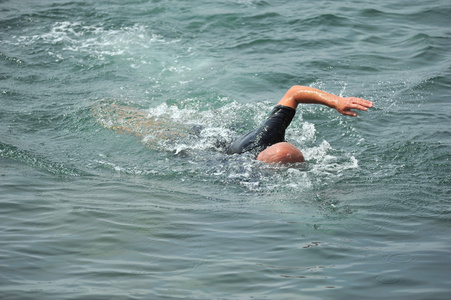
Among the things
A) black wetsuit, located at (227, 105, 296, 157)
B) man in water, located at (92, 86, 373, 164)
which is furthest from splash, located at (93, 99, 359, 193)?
black wetsuit, located at (227, 105, 296, 157)

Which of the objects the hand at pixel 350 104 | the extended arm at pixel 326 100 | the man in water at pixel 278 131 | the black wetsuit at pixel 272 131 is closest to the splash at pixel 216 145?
the man in water at pixel 278 131

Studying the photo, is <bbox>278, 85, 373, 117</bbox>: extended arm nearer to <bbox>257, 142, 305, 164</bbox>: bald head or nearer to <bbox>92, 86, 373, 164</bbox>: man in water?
<bbox>92, 86, 373, 164</bbox>: man in water

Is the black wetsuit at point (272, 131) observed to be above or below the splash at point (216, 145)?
above

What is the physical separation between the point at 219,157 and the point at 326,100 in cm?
161

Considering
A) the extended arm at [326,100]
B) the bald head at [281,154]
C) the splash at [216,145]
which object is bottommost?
the splash at [216,145]

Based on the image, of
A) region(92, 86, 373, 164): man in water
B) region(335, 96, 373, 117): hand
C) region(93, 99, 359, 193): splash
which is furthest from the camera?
region(93, 99, 359, 193): splash

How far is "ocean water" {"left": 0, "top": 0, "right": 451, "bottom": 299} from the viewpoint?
3473 mm

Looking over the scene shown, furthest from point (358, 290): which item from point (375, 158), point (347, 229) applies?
point (375, 158)

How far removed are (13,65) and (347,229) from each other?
7905mm

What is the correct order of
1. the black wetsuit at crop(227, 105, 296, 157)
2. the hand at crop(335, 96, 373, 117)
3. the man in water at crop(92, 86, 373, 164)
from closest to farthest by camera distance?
the hand at crop(335, 96, 373, 117) < the man in water at crop(92, 86, 373, 164) < the black wetsuit at crop(227, 105, 296, 157)

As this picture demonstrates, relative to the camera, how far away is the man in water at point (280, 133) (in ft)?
17.1

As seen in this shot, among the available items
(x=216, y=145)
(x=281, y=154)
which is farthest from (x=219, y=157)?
(x=281, y=154)

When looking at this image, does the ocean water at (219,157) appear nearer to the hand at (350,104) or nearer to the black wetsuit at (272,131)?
the black wetsuit at (272,131)

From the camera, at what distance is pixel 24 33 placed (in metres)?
11.4
